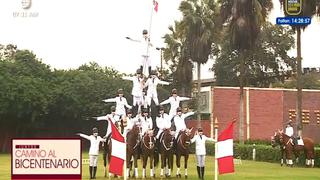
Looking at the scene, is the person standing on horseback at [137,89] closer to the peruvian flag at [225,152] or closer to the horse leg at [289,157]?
the peruvian flag at [225,152]

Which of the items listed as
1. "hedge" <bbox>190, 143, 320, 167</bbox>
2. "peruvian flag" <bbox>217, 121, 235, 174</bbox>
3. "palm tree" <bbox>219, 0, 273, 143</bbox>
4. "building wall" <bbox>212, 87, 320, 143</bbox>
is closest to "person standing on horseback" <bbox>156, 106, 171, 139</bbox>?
"peruvian flag" <bbox>217, 121, 235, 174</bbox>

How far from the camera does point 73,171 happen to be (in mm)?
10375

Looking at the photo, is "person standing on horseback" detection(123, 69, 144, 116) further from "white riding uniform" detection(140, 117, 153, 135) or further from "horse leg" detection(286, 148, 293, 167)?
"horse leg" detection(286, 148, 293, 167)

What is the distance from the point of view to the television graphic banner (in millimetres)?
10242

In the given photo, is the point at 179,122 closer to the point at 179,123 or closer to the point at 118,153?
the point at 179,123

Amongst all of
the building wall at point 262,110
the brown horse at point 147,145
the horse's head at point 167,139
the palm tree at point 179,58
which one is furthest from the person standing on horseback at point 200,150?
the building wall at point 262,110

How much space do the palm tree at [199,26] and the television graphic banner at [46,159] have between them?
40036mm

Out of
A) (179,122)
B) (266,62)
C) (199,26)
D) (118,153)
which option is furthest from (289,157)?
(266,62)

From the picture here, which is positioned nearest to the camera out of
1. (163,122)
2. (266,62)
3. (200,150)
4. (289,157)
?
(200,150)

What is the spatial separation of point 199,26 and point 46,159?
4074cm

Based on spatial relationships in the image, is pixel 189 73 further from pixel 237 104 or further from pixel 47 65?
pixel 47 65

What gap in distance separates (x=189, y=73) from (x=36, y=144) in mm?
44746

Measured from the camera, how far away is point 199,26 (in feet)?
165

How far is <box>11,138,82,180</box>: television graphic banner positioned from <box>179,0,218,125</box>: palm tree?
40.0 metres
